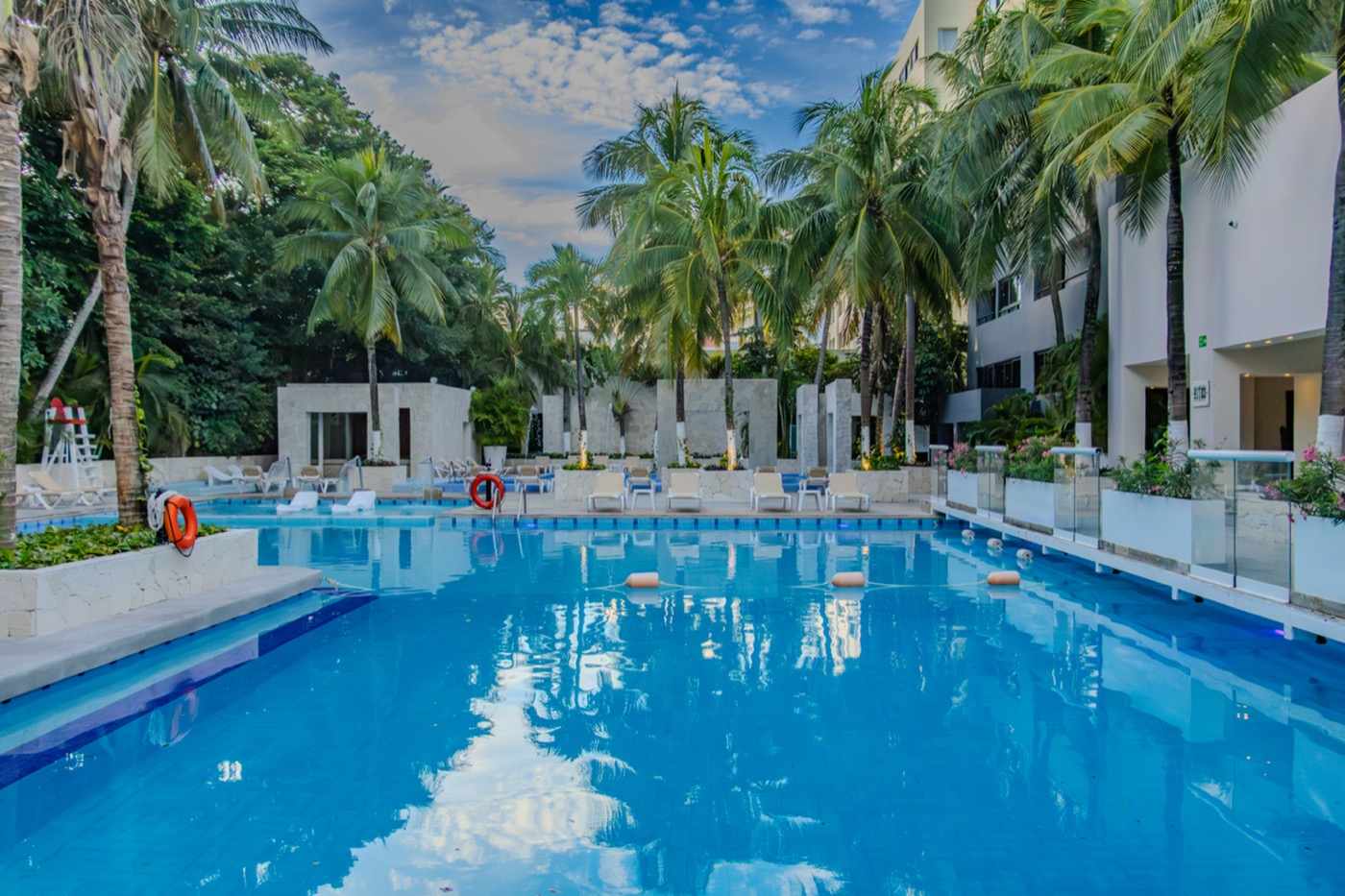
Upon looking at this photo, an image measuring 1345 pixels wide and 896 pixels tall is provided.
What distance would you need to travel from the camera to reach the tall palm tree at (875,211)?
59.0 ft

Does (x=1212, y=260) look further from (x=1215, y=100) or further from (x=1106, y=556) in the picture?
(x=1106, y=556)

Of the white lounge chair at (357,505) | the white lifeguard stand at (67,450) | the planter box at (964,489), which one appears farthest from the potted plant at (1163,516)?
the white lifeguard stand at (67,450)

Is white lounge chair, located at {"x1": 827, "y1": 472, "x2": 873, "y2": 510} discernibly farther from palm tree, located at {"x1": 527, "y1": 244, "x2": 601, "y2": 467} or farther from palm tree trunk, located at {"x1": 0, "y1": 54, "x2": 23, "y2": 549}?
palm tree trunk, located at {"x1": 0, "y1": 54, "x2": 23, "y2": 549}

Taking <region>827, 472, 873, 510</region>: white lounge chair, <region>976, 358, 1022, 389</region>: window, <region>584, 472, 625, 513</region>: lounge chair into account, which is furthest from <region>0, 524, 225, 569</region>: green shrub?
<region>976, 358, 1022, 389</region>: window

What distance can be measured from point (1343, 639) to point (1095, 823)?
307 centimetres

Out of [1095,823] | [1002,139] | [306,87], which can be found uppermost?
[306,87]

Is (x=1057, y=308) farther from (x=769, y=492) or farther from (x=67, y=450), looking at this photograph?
(x=67, y=450)

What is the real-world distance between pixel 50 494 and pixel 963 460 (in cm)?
1780

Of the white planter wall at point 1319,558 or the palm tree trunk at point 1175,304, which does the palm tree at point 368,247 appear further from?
the white planter wall at point 1319,558

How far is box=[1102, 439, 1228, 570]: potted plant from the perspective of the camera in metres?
7.73

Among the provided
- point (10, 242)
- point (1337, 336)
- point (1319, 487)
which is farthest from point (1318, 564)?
point (10, 242)

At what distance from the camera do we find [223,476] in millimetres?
23203

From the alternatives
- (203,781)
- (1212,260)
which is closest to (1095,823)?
(203,781)

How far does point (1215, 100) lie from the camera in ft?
29.1
